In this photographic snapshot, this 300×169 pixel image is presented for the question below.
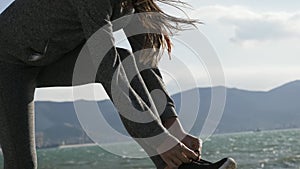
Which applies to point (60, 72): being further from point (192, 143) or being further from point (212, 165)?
point (212, 165)

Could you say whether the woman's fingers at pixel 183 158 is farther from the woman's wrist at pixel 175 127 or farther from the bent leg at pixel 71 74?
the woman's wrist at pixel 175 127

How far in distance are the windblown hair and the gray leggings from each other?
2.9 inches

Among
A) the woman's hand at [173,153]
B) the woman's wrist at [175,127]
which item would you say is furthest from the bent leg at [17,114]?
the woman's hand at [173,153]

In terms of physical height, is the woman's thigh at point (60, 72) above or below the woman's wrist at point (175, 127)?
above

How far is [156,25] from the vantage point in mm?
2588

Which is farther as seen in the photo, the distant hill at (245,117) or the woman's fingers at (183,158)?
the distant hill at (245,117)

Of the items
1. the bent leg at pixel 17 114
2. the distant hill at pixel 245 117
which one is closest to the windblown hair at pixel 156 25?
the bent leg at pixel 17 114

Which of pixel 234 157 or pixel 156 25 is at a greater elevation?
pixel 156 25

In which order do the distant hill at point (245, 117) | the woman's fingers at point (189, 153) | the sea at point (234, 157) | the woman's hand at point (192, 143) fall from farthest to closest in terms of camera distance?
1. the distant hill at point (245, 117)
2. the sea at point (234, 157)
3. the woman's hand at point (192, 143)
4. the woman's fingers at point (189, 153)

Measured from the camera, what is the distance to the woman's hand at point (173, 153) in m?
2.23

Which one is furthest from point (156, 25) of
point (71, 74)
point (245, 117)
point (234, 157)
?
point (245, 117)

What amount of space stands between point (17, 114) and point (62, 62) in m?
0.30

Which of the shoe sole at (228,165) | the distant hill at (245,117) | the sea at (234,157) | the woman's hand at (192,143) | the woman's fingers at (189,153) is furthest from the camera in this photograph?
the distant hill at (245,117)

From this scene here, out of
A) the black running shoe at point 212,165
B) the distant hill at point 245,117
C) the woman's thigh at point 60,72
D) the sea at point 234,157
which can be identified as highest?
the woman's thigh at point 60,72
